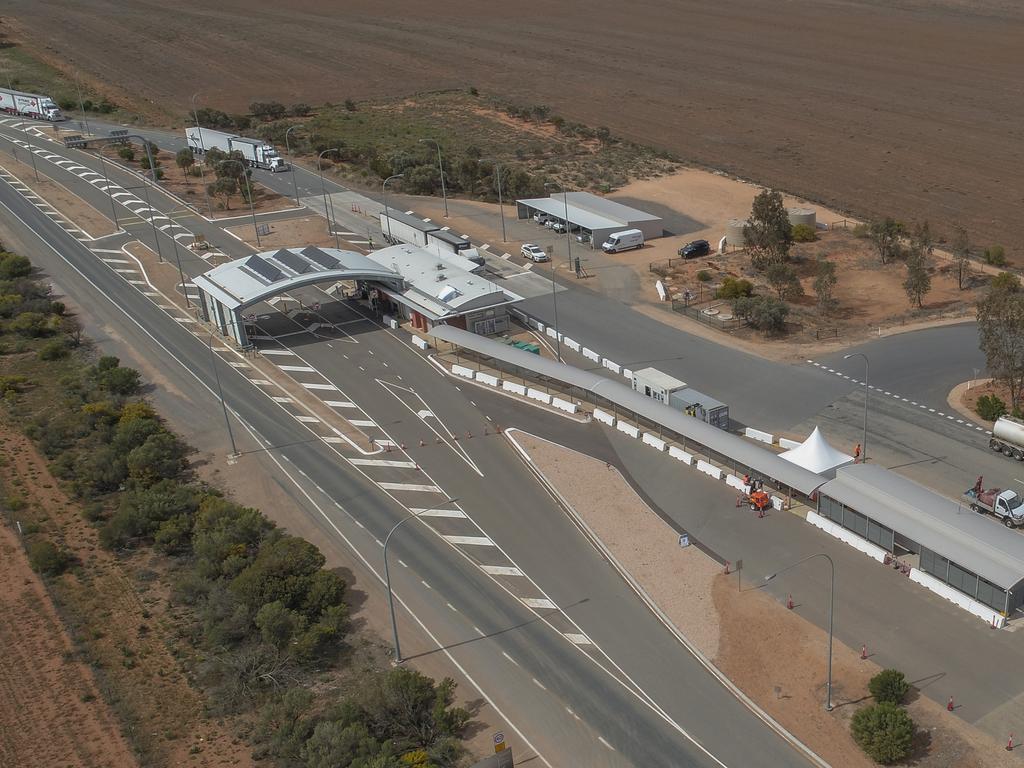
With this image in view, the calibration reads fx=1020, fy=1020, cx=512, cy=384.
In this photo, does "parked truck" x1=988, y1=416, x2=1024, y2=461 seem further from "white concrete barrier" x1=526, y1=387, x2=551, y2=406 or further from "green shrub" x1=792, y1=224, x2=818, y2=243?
"green shrub" x1=792, y1=224, x2=818, y2=243

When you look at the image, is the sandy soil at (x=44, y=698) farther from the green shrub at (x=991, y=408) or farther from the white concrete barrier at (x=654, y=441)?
the green shrub at (x=991, y=408)

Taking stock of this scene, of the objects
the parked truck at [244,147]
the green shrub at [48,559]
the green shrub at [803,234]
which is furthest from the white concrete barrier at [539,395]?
the parked truck at [244,147]

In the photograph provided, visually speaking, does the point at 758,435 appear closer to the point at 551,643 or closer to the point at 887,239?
the point at 551,643

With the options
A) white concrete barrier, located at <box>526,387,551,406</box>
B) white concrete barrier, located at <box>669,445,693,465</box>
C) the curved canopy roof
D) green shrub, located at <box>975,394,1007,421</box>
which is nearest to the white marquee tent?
white concrete barrier, located at <box>669,445,693,465</box>

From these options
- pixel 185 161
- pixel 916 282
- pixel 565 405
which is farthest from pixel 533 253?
pixel 185 161

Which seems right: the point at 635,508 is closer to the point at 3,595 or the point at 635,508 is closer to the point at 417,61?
the point at 3,595

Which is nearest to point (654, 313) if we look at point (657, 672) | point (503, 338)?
point (503, 338)

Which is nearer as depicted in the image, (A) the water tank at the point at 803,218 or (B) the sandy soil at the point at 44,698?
(B) the sandy soil at the point at 44,698
